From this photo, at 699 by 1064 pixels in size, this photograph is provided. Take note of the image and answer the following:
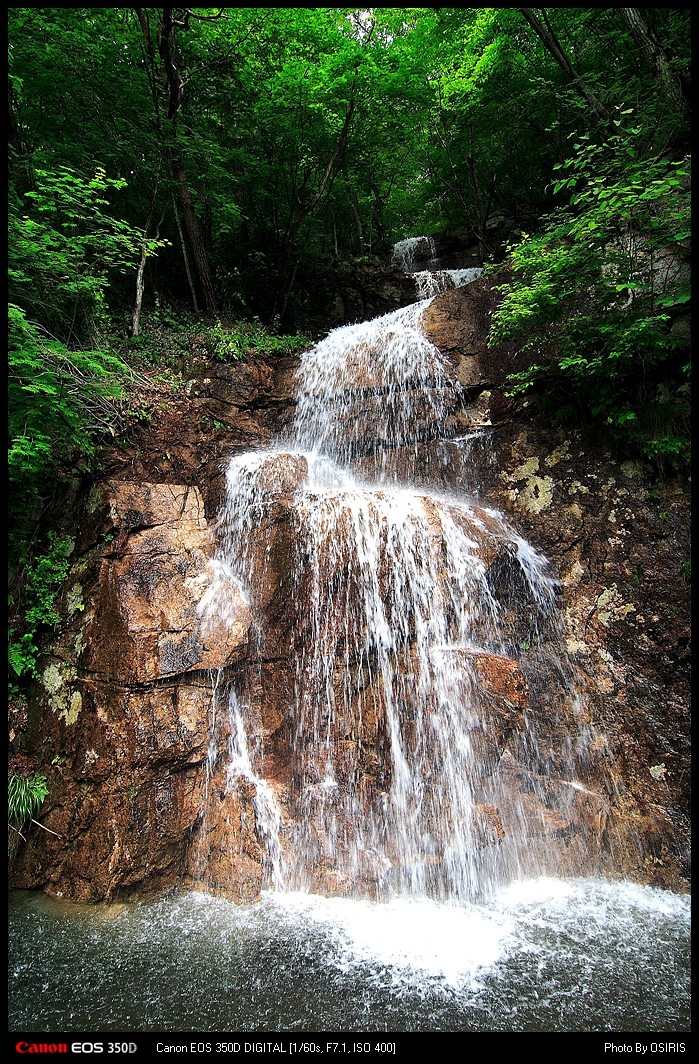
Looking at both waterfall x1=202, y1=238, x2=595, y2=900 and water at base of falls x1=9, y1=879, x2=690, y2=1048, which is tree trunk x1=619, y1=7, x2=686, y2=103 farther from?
water at base of falls x1=9, y1=879, x2=690, y2=1048

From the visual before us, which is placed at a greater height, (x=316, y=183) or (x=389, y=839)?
(x=316, y=183)

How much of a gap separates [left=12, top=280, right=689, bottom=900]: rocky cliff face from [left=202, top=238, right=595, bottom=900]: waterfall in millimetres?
52

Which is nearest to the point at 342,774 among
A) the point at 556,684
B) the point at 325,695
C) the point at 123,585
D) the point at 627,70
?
the point at 325,695

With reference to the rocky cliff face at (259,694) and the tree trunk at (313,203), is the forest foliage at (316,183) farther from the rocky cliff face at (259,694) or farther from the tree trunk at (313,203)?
the rocky cliff face at (259,694)

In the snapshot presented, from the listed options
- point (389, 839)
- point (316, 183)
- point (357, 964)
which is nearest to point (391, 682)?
point (389, 839)

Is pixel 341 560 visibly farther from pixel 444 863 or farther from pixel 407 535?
pixel 444 863

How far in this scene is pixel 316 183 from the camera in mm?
12359

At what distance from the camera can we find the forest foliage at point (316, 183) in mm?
5555

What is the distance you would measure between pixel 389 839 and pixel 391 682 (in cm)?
150

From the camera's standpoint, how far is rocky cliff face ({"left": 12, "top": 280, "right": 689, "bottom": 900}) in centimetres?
454

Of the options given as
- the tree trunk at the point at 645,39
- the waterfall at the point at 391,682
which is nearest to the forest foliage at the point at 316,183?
the tree trunk at the point at 645,39

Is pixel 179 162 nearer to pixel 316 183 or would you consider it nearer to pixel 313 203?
pixel 313 203

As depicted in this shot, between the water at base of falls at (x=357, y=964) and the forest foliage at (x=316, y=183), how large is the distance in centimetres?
295

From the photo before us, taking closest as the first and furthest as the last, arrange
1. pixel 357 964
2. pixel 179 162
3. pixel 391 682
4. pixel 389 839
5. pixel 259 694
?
1. pixel 357 964
2. pixel 389 839
3. pixel 391 682
4. pixel 259 694
5. pixel 179 162
